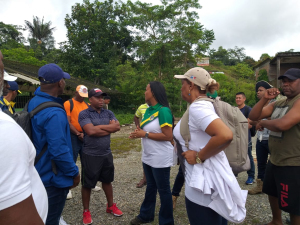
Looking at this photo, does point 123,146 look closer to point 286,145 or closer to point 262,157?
point 262,157

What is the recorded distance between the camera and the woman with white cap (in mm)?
1693

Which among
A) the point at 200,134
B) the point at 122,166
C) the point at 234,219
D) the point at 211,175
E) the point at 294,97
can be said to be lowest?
the point at 122,166

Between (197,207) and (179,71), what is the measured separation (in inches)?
724

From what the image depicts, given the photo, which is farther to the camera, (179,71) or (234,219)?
(179,71)

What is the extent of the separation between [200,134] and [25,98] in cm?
1333

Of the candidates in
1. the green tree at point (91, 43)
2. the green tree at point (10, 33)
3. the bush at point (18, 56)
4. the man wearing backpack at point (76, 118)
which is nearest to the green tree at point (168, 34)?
the green tree at point (91, 43)

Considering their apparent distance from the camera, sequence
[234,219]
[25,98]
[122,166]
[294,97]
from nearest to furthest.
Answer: [234,219], [294,97], [122,166], [25,98]

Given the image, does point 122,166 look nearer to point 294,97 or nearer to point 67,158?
point 67,158

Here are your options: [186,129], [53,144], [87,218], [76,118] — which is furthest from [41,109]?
[76,118]

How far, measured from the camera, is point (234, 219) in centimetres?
172

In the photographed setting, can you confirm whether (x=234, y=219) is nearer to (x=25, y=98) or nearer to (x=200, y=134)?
(x=200, y=134)

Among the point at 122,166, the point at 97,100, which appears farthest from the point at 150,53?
the point at 97,100

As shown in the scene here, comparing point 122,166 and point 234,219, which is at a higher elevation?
point 234,219

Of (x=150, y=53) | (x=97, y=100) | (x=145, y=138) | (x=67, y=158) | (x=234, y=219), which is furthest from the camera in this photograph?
(x=150, y=53)
